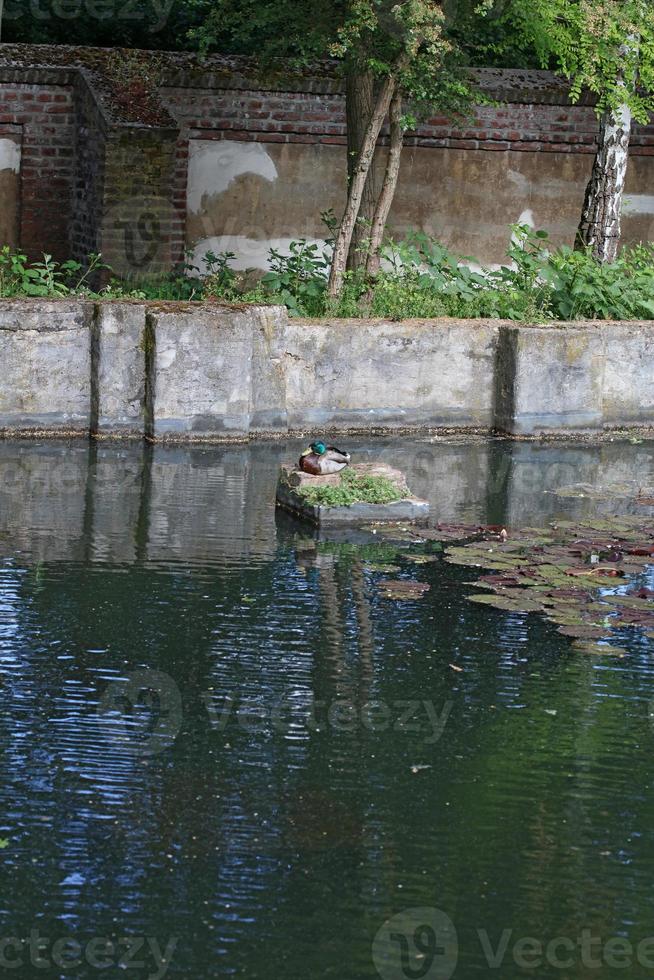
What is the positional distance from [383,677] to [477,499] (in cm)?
365

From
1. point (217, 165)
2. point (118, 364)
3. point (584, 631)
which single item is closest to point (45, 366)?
point (118, 364)

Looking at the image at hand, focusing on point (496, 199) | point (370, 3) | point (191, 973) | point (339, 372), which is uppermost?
point (370, 3)

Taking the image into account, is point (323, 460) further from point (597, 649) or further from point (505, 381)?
point (505, 381)

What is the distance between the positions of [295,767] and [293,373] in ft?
21.3

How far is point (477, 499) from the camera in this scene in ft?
34.0

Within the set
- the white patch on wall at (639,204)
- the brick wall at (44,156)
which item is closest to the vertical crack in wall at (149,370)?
the brick wall at (44,156)

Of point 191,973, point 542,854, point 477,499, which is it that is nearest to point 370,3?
point 477,499

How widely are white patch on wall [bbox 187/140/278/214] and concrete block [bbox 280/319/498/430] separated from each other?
421 cm

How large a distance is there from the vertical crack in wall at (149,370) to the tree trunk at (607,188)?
4775 mm

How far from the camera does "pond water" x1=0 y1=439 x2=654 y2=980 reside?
4695 mm

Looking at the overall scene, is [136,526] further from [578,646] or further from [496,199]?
[496,199]

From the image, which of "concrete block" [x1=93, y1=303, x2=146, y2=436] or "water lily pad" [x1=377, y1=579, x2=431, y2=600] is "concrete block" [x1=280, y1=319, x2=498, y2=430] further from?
"water lily pad" [x1=377, y1=579, x2=431, y2=600]

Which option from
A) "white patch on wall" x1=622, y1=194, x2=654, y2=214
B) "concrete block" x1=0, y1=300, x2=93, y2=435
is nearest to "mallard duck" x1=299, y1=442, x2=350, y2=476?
"concrete block" x1=0, y1=300, x2=93, y2=435

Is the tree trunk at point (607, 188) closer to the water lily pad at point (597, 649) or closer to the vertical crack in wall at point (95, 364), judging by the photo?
the vertical crack in wall at point (95, 364)
